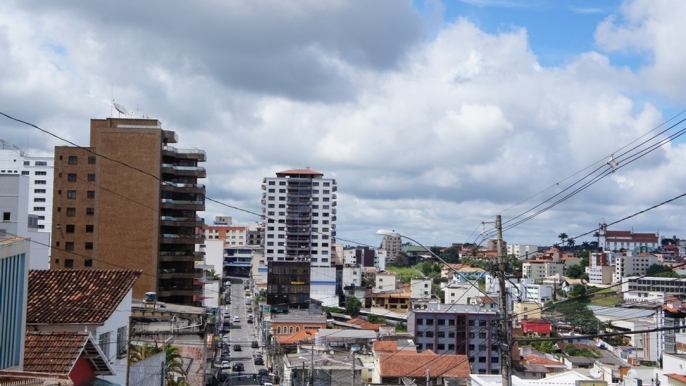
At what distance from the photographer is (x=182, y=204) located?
5825 cm

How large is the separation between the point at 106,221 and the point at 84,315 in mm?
42586

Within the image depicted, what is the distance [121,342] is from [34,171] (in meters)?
104

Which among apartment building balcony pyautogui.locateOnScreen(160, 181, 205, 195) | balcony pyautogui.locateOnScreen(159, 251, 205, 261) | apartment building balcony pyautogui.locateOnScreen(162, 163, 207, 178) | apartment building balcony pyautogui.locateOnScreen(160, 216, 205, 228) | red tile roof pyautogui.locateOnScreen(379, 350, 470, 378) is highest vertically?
apartment building balcony pyautogui.locateOnScreen(162, 163, 207, 178)

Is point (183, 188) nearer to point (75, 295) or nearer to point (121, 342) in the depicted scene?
point (121, 342)

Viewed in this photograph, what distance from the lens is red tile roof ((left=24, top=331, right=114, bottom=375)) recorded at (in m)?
13.2

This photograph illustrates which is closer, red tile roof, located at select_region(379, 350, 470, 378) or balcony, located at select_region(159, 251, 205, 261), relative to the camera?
red tile roof, located at select_region(379, 350, 470, 378)

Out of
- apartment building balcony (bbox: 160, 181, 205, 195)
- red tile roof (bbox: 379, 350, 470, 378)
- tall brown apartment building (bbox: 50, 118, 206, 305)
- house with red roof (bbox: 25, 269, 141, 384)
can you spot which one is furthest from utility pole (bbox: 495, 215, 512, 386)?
apartment building balcony (bbox: 160, 181, 205, 195)

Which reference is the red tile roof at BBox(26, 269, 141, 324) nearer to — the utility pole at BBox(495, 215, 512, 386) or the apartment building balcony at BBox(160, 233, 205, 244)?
the utility pole at BBox(495, 215, 512, 386)

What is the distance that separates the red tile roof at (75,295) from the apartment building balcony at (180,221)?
38698 millimetres

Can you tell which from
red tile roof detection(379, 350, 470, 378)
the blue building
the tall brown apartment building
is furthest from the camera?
the tall brown apartment building

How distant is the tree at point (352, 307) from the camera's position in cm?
10938

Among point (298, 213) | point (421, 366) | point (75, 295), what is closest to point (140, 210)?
point (421, 366)

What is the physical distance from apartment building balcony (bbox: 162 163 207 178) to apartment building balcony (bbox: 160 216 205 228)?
11.0 feet

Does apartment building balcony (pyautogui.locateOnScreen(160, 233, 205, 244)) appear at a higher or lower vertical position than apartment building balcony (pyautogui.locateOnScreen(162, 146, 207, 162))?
lower
